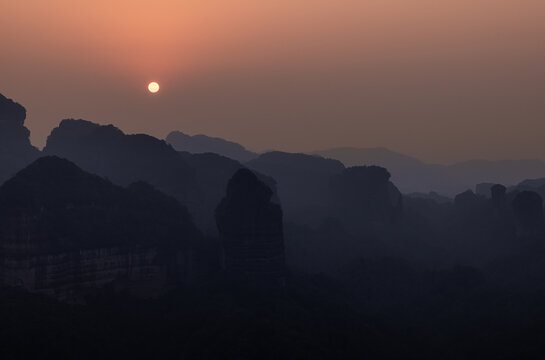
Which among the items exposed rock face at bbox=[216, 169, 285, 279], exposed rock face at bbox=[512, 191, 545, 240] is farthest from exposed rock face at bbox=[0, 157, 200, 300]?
exposed rock face at bbox=[512, 191, 545, 240]

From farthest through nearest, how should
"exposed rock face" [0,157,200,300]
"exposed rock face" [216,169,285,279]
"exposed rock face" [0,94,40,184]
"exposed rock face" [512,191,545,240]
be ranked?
"exposed rock face" [512,191,545,240], "exposed rock face" [0,94,40,184], "exposed rock face" [216,169,285,279], "exposed rock face" [0,157,200,300]

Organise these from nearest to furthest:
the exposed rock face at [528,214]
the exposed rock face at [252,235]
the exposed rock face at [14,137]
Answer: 1. the exposed rock face at [252,235]
2. the exposed rock face at [14,137]
3. the exposed rock face at [528,214]

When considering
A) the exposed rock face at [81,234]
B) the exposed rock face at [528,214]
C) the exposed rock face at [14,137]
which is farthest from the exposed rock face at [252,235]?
the exposed rock face at [528,214]

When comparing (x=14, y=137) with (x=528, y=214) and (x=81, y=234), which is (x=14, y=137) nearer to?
(x=81, y=234)

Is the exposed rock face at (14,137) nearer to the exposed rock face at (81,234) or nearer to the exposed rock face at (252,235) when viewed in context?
the exposed rock face at (81,234)

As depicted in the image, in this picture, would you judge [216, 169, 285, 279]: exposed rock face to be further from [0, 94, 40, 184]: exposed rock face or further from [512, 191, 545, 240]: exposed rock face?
[512, 191, 545, 240]: exposed rock face

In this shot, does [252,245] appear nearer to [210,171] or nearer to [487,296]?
[487,296]
